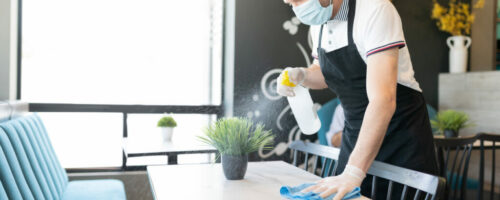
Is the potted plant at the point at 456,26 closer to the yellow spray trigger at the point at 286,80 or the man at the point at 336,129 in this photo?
the man at the point at 336,129

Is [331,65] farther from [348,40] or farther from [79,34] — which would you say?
[79,34]

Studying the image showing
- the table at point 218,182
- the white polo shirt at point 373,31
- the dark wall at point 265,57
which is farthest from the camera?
the dark wall at point 265,57

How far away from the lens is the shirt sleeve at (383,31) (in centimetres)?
135

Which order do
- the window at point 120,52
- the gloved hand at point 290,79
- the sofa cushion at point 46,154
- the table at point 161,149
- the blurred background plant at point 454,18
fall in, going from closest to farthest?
the gloved hand at point 290,79, the sofa cushion at point 46,154, the table at point 161,149, the window at point 120,52, the blurred background plant at point 454,18

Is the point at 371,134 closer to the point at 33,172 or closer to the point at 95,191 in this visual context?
the point at 33,172

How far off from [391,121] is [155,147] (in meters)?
1.60

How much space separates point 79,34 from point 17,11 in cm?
46

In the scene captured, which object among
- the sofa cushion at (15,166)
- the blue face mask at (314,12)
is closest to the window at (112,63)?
the sofa cushion at (15,166)

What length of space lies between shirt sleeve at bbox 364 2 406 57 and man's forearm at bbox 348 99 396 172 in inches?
7.5

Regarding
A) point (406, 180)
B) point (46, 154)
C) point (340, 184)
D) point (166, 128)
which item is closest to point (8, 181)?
point (46, 154)

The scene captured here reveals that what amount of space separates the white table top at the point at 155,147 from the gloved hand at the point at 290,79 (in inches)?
29.9

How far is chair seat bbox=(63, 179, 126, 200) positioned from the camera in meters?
2.29

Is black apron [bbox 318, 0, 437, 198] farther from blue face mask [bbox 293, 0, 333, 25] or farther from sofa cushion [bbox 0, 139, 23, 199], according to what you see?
sofa cushion [bbox 0, 139, 23, 199]

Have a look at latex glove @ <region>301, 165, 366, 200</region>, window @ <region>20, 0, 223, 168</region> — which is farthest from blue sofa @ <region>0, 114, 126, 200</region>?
Result: latex glove @ <region>301, 165, 366, 200</region>
